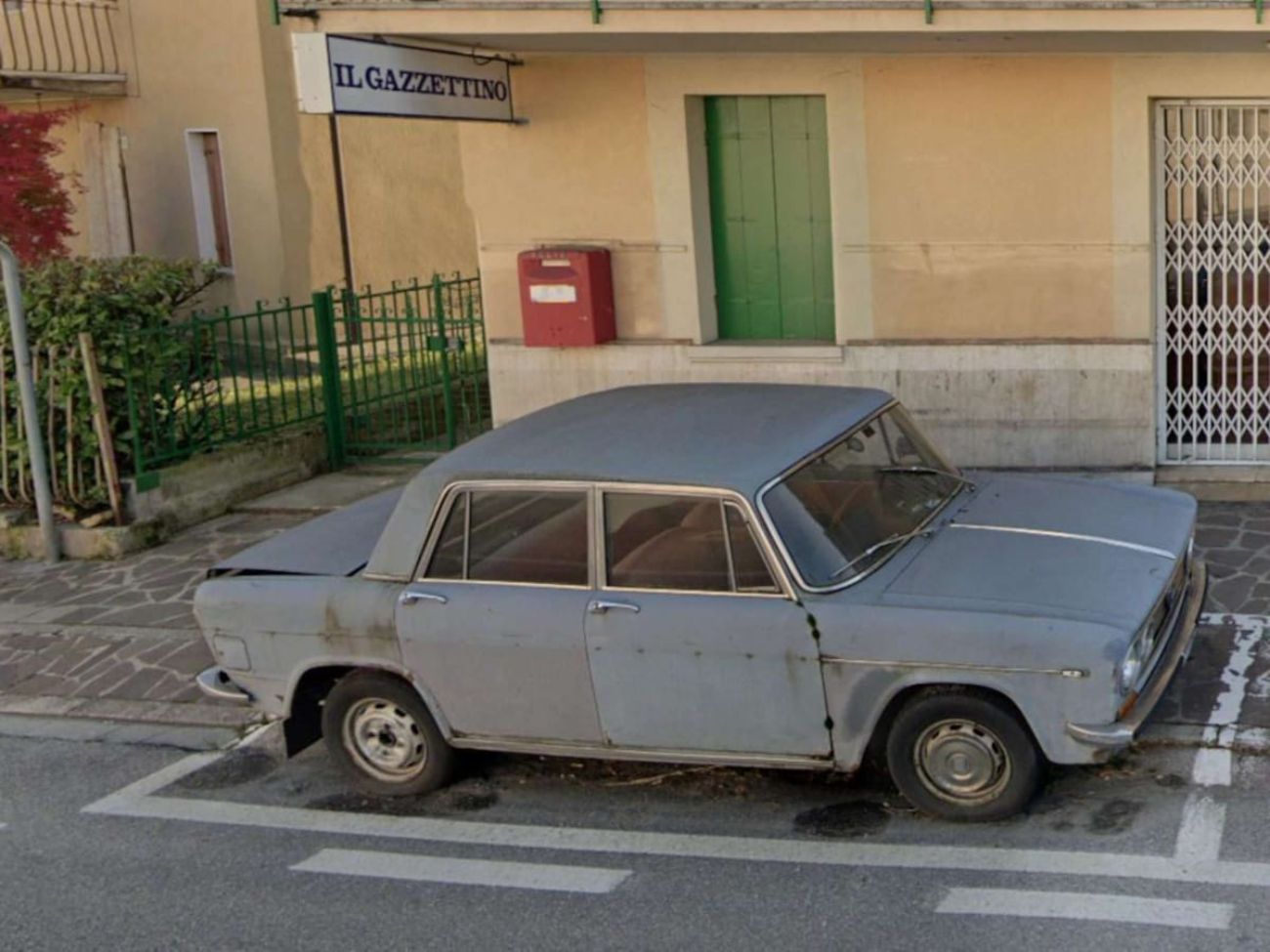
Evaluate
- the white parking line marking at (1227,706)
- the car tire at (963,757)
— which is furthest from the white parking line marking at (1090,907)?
the white parking line marking at (1227,706)

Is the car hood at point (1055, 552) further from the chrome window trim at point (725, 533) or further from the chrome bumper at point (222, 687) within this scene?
the chrome bumper at point (222, 687)

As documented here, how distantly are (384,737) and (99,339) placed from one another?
5149 millimetres

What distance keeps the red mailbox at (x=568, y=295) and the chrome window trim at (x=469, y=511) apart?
442 centimetres

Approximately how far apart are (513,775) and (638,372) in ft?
15.0

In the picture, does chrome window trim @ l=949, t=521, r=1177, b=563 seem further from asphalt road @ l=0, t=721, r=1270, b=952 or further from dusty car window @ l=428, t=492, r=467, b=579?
dusty car window @ l=428, t=492, r=467, b=579

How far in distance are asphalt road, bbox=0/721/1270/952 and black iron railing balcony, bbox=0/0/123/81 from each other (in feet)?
35.7

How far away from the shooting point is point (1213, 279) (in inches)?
401

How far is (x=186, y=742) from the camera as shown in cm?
783

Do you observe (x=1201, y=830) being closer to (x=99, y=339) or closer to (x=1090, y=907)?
(x=1090, y=907)

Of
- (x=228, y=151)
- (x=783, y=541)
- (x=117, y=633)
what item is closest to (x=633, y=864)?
(x=783, y=541)

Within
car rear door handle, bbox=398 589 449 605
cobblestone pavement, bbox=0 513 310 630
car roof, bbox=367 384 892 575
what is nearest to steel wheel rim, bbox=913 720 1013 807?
car roof, bbox=367 384 892 575

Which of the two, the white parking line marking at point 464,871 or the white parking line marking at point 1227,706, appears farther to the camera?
the white parking line marking at point 1227,706

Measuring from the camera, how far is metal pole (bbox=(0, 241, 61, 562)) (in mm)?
10438

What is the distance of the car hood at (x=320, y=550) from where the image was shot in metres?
6.91
